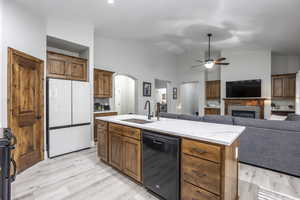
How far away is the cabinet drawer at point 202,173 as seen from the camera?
4.38 ft

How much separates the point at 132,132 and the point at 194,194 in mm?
1086

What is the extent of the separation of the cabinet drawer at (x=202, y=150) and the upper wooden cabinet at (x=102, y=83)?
356 centimetres

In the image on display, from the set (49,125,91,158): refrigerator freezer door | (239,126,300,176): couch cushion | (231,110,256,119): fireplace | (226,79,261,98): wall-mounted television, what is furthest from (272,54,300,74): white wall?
(49,125,91,158): refrigerator freezer door

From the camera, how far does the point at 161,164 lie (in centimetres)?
177

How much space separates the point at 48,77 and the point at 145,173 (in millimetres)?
2968

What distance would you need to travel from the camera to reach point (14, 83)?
2.49 metres

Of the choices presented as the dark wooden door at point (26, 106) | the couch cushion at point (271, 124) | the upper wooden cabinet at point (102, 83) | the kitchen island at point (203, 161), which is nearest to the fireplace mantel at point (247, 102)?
the couch cushion at point (271, 124)

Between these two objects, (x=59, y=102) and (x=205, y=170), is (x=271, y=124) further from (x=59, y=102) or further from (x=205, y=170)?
(x=59, y=102)

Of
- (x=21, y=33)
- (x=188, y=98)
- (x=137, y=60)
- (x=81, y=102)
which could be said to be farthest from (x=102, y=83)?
(x=188, y=98)

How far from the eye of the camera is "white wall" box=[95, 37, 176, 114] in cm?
496

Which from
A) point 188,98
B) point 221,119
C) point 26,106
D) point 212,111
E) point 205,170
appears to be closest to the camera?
point 205,170

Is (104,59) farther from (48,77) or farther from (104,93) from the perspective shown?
(48,77)

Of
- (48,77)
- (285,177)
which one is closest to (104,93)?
(48,77)

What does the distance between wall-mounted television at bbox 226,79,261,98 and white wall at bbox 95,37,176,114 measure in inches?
108
